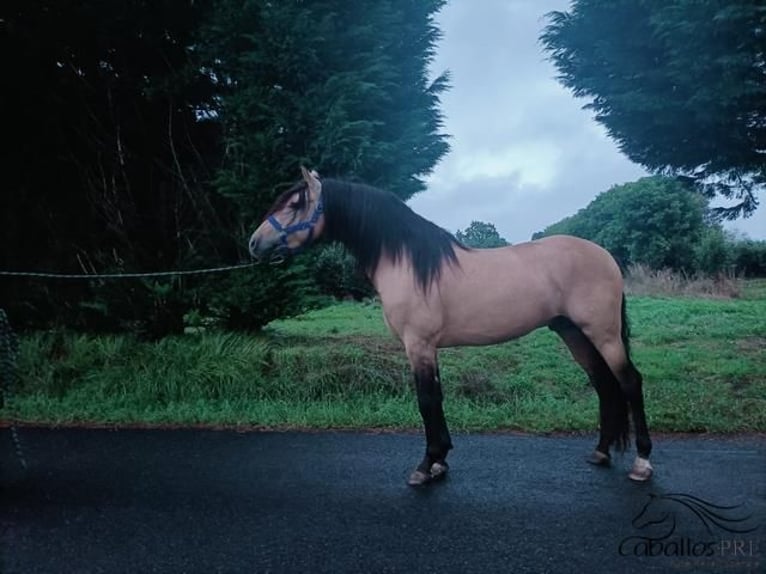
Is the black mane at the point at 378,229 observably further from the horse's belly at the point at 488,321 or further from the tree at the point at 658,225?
the tree at the point at 658,225

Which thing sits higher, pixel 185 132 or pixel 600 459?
pixel 185 132

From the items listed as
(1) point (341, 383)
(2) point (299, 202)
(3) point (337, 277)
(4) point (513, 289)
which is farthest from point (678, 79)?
(3) point (337, 277)

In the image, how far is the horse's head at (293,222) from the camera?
3.99m

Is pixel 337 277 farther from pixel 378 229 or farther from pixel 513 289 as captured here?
pixel 513 289

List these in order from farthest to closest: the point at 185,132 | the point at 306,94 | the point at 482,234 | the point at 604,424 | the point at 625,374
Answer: the point at 482,234
the point at 185,132
the point at 306,94
the point at 604,424
the point at 625,374

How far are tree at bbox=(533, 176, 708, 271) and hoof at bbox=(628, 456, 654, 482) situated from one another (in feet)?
47.7

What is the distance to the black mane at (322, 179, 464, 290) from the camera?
3910mm

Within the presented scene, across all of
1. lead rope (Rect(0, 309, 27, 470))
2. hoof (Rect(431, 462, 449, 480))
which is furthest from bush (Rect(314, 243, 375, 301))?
lead rope (Rect(0, 309, 27, 470))

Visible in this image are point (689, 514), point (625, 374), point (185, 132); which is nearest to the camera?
point (689, 514)

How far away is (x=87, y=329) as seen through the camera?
766 cm

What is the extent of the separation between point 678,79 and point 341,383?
4.86m

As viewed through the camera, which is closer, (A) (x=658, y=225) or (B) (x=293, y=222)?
(B) (x=293, y=222)

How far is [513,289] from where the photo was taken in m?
3.91

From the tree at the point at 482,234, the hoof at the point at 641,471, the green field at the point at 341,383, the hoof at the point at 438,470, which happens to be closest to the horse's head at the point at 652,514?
the hoof at the point at 641,471
